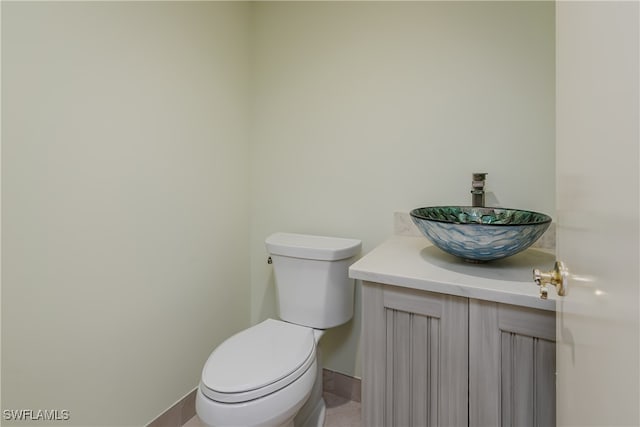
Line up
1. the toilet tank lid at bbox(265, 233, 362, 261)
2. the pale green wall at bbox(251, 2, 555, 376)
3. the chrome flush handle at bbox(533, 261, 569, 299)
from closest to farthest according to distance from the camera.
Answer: the chrome flush handle at bbox(533, 261, 569, 299), the pale green wall at bbox(251, 2, 555, 376), the toilet tank lid at bbox(265, 233, 362, 261)

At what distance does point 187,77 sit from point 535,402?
1.69m

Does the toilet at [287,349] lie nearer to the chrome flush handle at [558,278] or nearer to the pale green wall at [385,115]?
the pale green wall at [385,115]

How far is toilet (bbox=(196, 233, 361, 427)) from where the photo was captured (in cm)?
102

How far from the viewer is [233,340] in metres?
1.31

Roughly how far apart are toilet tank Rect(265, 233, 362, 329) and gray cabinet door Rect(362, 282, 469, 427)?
0.41m

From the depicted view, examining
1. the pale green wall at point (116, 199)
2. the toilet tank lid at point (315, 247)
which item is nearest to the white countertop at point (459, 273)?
the toilet tank lid at point (315, 247)

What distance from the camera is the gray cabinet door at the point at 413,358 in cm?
93

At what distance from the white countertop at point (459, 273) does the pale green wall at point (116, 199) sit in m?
0.86

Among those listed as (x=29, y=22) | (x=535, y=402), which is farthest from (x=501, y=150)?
(x=29, y=22)

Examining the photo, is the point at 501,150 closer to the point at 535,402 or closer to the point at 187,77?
the point at 535,402

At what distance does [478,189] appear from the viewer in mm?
1273
